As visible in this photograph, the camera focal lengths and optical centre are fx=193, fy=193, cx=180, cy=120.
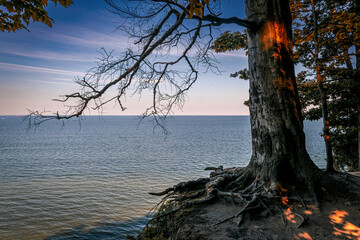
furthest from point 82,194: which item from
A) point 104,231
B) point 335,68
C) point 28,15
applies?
point 335,68

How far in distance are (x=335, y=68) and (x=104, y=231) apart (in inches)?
558

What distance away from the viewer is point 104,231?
9914 millimetres

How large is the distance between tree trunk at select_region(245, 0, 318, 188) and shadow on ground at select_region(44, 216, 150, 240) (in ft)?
26.2

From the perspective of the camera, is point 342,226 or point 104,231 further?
point 104,231

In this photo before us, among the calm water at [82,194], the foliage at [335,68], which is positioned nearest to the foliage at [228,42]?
the foliage at [335,68]

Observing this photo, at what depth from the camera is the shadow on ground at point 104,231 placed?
9.42 meters

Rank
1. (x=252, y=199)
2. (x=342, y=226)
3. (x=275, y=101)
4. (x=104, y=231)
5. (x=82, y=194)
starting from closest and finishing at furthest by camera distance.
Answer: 1. (x=342, y=226)
2. (x=252, y=199)
3. (x=275, y=101)
4. (x=104, y=231)
5. (x=82, y=194)

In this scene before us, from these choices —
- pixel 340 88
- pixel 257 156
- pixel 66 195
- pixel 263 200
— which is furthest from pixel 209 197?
pixel 66 195

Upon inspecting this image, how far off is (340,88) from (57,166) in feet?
97.9

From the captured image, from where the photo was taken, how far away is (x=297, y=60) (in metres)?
10.0

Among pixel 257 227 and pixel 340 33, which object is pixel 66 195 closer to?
pixel 257 227

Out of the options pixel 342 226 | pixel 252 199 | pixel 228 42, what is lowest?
pixel 342 226

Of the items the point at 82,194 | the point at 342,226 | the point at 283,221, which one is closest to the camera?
the point at 342,226

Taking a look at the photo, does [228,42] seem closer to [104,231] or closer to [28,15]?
[28,15]
